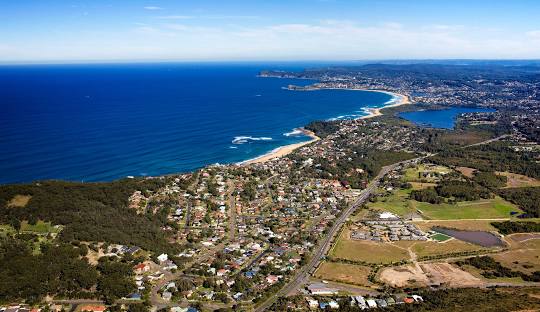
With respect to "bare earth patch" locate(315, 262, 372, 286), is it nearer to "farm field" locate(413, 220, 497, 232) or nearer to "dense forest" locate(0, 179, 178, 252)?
"farm field" locate(413, 220, 497, 232)

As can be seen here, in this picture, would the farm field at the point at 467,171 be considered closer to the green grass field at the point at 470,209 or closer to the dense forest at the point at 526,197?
the dense forest at the point at 526,197

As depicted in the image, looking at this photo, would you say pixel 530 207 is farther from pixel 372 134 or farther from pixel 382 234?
pixel 372 134

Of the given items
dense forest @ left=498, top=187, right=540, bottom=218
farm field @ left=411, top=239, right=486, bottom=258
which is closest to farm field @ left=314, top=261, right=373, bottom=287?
farm field @ left=411, top=239, right=486, bottom=258

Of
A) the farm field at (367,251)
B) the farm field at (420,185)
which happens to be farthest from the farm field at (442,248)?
the farm field at (420,185)

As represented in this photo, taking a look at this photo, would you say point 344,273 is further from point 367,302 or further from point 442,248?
point 442,248

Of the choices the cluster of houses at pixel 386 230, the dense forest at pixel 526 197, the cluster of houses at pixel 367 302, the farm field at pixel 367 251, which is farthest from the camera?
the dense forest at pixel 526 197

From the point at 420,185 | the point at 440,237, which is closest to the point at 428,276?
the point at 440,237

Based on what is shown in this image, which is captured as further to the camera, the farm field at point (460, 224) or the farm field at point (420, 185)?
the farm field at point (420, 185)
